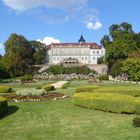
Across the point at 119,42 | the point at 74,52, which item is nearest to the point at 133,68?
the point at 119,42

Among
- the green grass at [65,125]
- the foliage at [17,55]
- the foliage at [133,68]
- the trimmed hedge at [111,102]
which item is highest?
the foliage at [17,55]

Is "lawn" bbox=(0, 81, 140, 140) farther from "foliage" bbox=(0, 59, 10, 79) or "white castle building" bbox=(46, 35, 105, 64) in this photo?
"white castle building" bbox=(46, 35, 105, 64)

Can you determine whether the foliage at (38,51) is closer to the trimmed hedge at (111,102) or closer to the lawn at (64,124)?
the trimmed hedge at (111,102)

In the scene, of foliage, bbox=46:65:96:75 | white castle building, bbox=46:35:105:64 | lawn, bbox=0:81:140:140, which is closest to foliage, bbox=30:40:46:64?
foliage, bbox=46:65:96:75

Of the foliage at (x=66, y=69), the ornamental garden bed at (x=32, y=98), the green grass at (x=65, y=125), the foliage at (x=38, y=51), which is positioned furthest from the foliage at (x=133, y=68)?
the foliage at (x=38, y=51)

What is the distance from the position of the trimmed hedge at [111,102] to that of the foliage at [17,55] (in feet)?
171

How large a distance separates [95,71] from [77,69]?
3.96 meters

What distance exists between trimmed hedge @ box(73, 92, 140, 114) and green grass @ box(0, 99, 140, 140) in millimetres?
272

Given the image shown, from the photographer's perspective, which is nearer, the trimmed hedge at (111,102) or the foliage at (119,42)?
the trimmed hedge at (111,102)

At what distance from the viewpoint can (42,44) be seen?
88.6 m

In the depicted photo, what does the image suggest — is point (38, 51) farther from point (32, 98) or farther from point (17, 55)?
point (32, 98)

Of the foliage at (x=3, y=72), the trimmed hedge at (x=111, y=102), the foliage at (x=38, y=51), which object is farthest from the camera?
the foliage at (x=38, y=51)

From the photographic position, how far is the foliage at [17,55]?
67.1 metres

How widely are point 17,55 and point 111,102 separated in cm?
5643
